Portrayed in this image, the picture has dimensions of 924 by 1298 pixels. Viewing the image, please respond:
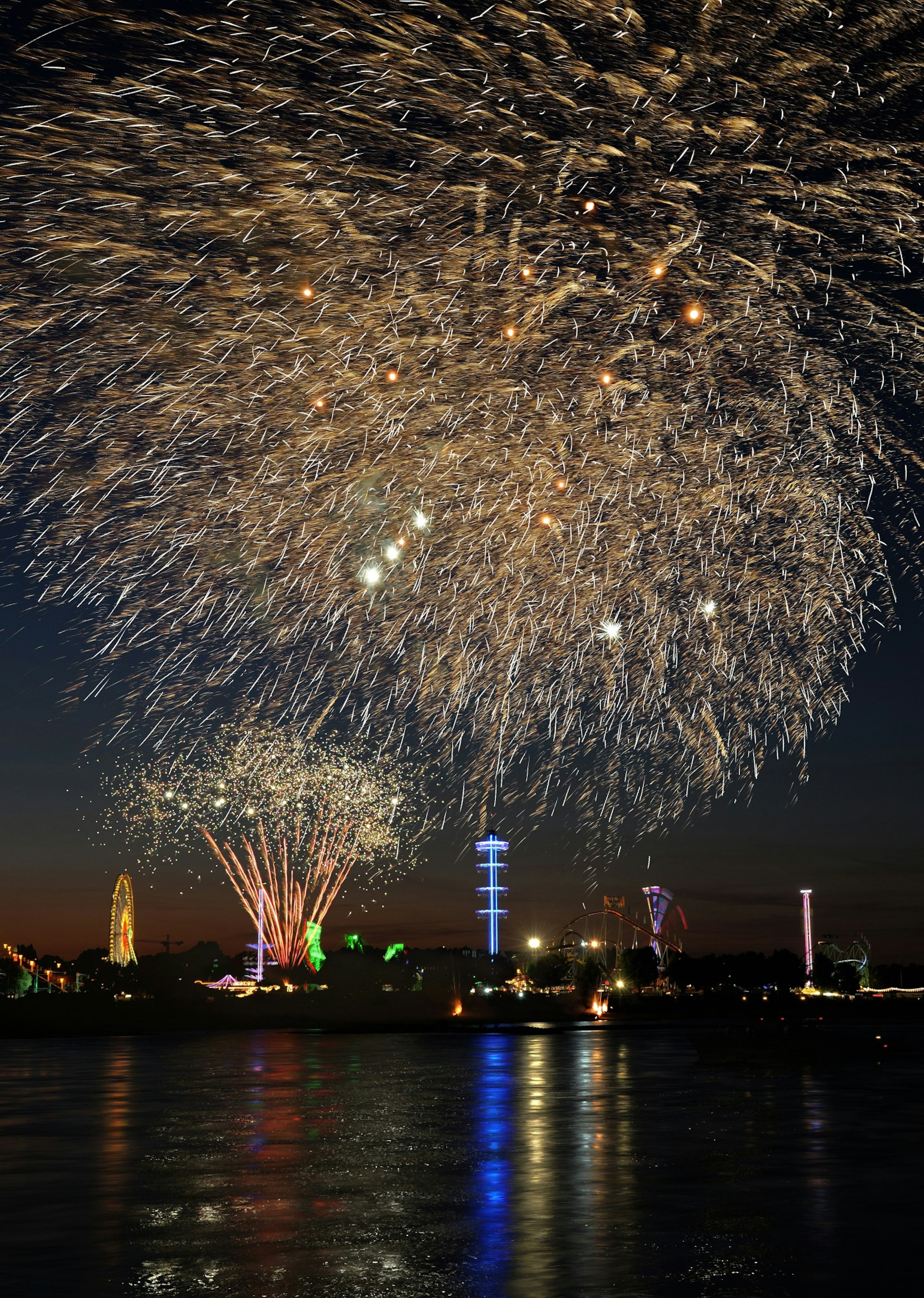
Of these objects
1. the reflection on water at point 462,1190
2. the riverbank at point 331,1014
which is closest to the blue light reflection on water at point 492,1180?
the reflection on water at point 462,1190

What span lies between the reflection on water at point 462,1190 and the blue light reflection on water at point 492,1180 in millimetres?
68

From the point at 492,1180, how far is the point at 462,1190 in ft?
3.88

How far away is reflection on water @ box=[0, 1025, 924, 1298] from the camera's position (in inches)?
540

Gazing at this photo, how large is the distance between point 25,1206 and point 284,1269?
6801 millimetres

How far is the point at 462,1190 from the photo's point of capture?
781 inches

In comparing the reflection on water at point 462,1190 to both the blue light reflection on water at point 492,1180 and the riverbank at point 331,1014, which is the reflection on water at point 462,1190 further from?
the riverbank at point 331,1014

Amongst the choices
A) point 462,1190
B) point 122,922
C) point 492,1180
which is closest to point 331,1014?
point 122,922

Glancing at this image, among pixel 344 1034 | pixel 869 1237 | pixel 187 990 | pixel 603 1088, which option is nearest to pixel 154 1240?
pixel 869 1237

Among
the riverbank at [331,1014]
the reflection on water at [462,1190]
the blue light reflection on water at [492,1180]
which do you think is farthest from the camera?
the riverbank at [331,1014]

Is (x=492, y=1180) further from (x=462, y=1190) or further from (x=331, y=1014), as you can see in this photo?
(x=331, y=1014)

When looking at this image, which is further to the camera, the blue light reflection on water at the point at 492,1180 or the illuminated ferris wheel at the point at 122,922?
the illuminated ferris wheel at the point at 122,922

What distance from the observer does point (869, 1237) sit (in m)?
15.7

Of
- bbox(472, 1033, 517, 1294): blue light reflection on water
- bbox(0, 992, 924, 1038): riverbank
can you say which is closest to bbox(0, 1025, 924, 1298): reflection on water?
bbox(472, 1033, 517, 1294): blue light reflection on water

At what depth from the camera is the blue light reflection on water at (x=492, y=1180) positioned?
46.1ft
